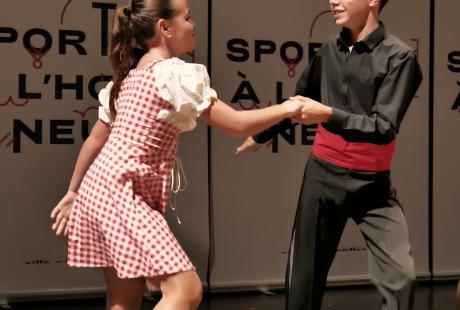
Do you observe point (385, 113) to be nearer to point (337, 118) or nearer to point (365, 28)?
point (337, 118)

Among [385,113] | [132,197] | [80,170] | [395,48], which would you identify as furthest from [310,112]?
[80,170]

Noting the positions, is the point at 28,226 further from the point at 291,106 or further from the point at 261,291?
the point at 291,106

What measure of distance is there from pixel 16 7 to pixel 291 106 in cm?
235

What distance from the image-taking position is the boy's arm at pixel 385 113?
2.58 metres

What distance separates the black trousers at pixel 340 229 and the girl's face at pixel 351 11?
523 millimetres

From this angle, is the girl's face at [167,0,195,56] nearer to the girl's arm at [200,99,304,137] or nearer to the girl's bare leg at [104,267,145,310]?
the girl's arm at [200,99,304,137]

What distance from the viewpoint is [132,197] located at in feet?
7.48

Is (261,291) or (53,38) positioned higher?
(53,38)

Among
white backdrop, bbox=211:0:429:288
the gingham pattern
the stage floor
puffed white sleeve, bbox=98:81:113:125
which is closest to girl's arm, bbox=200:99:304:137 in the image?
the gingham pattern

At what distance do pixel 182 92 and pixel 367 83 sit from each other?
2.59ft

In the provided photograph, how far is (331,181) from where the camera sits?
9.25ft

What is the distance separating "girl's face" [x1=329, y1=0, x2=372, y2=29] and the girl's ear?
0.72 m

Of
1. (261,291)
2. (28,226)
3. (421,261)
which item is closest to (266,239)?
(261,291)

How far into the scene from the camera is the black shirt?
258 cm
